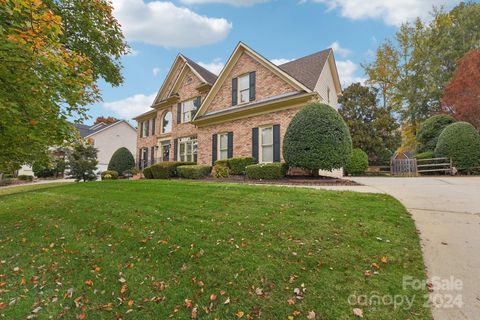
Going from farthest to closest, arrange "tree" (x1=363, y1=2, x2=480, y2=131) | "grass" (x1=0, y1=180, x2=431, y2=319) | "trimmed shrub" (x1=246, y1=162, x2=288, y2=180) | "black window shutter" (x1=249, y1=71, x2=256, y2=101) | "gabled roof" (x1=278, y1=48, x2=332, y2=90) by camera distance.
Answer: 1. "tree" (x1=363, y1=2, x2=480, y2=131)
2. "black window shutter" (x1=249, y1=71, x2=256, y2=101)
3. "gabled roof" (x1=278, y1=48, x2=332, y2=90)
4. "trimmed shrub" (x1=246, y1=162, x2=288, y2=180)
5. "grass" (x1=0, y1=180, x2=431, y2=319)

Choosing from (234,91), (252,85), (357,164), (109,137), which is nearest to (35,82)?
(252,85)

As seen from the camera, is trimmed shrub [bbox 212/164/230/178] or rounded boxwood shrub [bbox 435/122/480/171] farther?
rounded boxwood shrub [bbox 435/122/480/171]

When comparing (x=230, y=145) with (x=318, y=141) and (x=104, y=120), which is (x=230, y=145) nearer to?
(x=318, y=141)

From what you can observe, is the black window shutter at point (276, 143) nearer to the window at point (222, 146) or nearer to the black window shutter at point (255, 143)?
the black window shutter at point (255, 143)

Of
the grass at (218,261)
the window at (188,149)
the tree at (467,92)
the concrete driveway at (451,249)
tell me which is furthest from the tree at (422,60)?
the grass at (218,261)

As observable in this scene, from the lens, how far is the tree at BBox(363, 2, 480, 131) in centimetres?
2381

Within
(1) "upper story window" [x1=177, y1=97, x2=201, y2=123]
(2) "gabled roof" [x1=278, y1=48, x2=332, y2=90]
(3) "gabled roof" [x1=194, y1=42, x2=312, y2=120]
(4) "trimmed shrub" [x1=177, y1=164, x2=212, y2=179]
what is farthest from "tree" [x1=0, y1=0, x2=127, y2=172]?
(1) "upper story window" [x1=177, y1=97, x2=201, y2=123]

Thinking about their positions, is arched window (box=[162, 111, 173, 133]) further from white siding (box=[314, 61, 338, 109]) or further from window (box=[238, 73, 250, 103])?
white siding (box=[314, 61, 338, 109])

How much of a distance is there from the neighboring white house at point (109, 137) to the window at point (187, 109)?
55.0 ft

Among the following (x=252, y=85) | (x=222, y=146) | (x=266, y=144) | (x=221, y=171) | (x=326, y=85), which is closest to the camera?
(x=221, y=171)

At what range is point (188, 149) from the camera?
1852cm

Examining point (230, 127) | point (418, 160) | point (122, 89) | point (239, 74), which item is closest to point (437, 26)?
point (418, 160)

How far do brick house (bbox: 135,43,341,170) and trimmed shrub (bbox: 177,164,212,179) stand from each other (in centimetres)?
136

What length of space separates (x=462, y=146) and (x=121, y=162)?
967 inches
